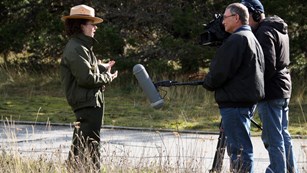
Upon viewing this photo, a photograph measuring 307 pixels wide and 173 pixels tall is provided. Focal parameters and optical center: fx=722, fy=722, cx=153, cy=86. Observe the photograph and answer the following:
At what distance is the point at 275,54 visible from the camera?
6727 millimetres

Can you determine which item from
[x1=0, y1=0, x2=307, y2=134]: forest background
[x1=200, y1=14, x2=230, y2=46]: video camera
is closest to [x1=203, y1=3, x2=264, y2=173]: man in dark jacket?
[x1=200, y1=14, x2=230, y2=46]: video camera

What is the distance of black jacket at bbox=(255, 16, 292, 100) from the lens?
6656 millimetres

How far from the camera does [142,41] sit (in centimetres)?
1714

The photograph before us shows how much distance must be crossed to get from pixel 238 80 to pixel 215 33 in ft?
2.22

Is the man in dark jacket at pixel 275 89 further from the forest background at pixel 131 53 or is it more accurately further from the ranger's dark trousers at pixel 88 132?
the forest background at pixel 131 53

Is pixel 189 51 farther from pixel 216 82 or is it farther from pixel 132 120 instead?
pixel 216 82

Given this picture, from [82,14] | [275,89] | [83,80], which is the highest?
[82,14]

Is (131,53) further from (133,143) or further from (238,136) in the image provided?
(238,136)

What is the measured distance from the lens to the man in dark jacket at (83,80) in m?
6.62

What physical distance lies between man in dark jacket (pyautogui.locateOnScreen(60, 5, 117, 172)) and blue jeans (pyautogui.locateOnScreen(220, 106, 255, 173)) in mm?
1214

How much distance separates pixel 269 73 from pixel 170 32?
10172mm

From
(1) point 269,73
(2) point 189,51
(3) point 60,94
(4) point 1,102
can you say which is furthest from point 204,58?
(1) point 269,73

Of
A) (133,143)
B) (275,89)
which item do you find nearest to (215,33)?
(275,89)

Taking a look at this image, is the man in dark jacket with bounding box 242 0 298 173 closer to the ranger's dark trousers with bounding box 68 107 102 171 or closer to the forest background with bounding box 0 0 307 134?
the ranger's dark trousers with bounding box 68 107 102 171
